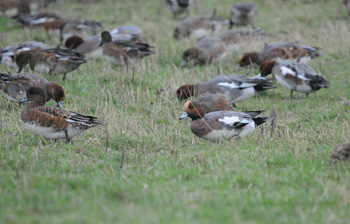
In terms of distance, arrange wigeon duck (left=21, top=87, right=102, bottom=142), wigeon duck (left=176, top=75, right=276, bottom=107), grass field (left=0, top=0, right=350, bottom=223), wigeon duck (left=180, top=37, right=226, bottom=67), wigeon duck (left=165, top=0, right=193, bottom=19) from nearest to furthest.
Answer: grass field (left=0, top=0, right=350, bottom=223) < wigeon duck (left=21, top=87, right=102, bottom=142) < wigeon duck (left=176, top=75, right=276, bottom=107) < wigeon duck (left=180, top=37, right=226, bottom=67) < wigeon duck (left=165, top=0, right=193, bottom=19)

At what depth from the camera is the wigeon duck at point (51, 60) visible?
28.7 ft

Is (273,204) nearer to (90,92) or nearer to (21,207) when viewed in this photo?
(21,207)

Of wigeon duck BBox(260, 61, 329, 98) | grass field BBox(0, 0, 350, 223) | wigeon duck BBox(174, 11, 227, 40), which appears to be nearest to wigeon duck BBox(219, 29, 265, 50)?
wigeon duck BBox(174, 11, 227, 40)

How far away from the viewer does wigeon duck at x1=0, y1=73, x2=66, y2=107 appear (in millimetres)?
7238

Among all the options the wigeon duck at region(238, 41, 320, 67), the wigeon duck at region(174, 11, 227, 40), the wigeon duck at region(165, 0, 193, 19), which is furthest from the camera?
the wigeon duck at region(165, 0, 193, 19)

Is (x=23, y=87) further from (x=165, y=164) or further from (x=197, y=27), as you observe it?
(x=197, y=27)

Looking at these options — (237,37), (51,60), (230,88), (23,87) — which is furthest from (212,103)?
(237,37)

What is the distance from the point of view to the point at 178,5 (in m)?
15.5


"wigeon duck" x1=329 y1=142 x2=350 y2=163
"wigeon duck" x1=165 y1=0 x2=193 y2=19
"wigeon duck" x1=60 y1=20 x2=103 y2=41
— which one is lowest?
"wigeon duck" x1=60 y1=20 x2=103 y2=41

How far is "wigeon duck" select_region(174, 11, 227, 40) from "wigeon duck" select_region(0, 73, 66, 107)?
253 inches

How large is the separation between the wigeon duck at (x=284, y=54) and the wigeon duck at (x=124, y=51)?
7.12 ft

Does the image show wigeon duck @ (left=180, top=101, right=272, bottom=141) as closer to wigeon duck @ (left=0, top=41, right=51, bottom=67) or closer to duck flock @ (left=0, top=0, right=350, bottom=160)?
duck flock @ (left=0, top=0, right=350, bottom=160)

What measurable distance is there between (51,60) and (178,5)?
7.62 metres

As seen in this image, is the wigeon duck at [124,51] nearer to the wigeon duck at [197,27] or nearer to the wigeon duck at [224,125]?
the wigeon duck at [197,27]
